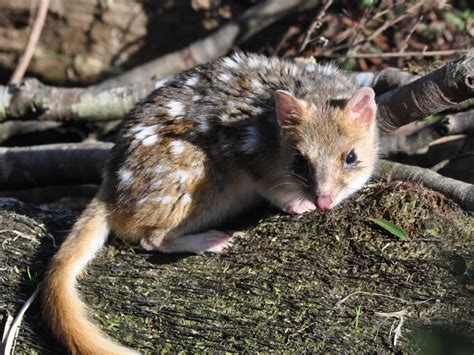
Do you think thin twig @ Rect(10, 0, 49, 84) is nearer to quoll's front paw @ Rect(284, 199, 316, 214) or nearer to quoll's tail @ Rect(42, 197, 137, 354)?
quoll's tail @ Rect(42, 197, 137, 354)

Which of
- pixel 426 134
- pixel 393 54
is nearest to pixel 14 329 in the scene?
pixel 426 134

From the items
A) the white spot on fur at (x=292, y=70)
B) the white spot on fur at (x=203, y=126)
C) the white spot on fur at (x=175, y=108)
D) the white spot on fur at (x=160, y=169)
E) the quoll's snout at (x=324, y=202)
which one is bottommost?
the quoll's snout at (x=324, y=202)

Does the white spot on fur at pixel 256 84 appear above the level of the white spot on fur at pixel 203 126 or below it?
above

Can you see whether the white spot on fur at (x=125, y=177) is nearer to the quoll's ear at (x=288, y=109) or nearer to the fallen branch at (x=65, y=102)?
the quoll's ear at (x=288, y=109)

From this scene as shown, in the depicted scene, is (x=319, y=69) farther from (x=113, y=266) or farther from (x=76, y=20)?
(x=76, y=20)

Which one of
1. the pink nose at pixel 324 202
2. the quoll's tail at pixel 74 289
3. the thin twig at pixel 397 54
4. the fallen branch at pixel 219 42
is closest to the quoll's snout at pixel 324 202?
the pink nose at pixel 324 202

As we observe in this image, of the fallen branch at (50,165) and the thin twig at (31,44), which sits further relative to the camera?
the thin twig at (31,44)

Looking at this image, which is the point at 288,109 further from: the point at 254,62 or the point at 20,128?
the point at 20,128
